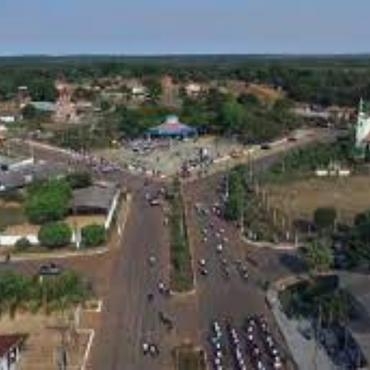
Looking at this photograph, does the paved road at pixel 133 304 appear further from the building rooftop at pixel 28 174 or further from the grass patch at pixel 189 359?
the building rooftop at pixel 28 174

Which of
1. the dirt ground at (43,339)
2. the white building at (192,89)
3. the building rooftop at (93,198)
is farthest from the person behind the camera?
the white building at (192,89)

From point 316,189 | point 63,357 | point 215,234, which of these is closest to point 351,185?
point 316,189

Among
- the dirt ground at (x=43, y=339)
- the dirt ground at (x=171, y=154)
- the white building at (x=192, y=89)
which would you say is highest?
the dirt ground at (x=43, y=339)

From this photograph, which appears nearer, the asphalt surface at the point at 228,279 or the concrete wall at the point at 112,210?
the asphalt surface at the point at 228,279

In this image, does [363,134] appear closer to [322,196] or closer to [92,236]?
[322,196]

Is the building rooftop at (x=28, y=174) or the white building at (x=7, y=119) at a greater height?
the building rooftop at (x=28, y=174)

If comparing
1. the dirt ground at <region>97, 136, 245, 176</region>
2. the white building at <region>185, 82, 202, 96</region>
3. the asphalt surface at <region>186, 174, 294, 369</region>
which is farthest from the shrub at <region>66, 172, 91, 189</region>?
the white building at <region>185, 82, 202, 96</region>

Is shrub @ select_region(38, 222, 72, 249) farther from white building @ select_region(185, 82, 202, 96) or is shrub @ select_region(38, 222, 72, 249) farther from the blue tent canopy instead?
white building @ select_region(185, 82, 202, 96)

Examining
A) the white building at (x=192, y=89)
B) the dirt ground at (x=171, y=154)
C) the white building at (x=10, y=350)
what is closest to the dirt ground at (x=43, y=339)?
the white building at (x=10, y=350)
